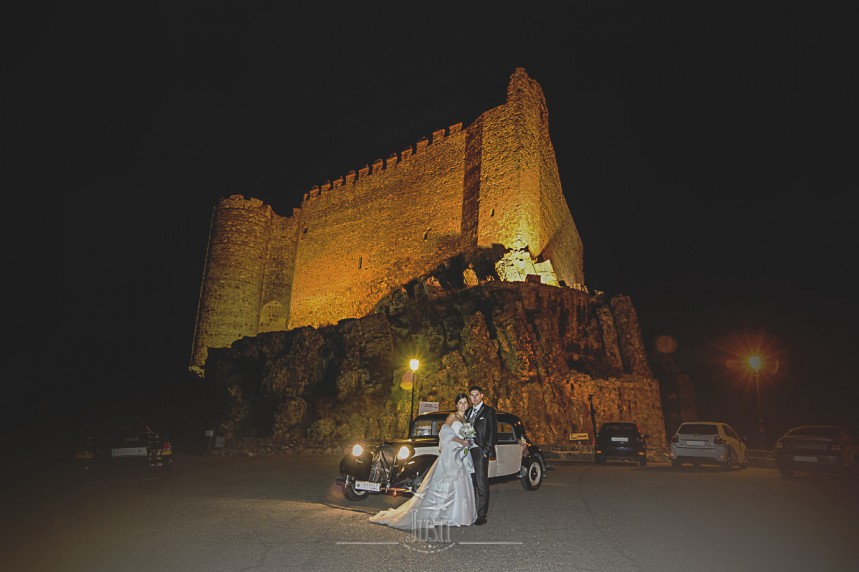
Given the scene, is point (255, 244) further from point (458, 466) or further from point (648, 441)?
point (458, 466)

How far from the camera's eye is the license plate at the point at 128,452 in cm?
837

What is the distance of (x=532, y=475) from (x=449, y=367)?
1146 cm

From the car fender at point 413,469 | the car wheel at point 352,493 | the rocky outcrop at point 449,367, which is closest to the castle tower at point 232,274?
the rocky outcrop at point 449,367

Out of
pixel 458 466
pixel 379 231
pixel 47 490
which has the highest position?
pixel 379 231

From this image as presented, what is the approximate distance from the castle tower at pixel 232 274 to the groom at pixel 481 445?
96.3 feet

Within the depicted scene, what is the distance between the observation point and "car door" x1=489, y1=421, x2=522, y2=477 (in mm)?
8289

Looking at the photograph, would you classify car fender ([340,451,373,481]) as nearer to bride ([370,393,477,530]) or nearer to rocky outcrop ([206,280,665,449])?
bride ([370,393,477,530])

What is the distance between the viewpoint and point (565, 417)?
65.1 ft

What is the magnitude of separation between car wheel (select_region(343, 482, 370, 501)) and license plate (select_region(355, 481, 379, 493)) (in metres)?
0.20

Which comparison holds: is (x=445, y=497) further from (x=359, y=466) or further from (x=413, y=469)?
(x=359, y=466)

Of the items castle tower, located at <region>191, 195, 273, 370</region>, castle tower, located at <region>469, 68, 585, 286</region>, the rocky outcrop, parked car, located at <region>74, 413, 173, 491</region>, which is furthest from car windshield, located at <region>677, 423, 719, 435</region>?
castle tower, located at <region>191, 195, 273, 370</region>

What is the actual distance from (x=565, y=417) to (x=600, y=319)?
600cm

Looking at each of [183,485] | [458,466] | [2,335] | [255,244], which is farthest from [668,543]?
[2,335]

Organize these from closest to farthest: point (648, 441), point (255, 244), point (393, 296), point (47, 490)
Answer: point (47, 490)
point (648, 441)
point (393, 296)
point (255, 244)
